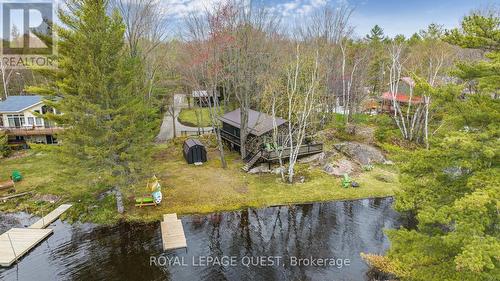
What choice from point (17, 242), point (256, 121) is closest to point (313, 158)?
point (256, 121)

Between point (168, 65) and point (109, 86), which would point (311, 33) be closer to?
point (168, 65)

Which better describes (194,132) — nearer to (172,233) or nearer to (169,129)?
(169,129)

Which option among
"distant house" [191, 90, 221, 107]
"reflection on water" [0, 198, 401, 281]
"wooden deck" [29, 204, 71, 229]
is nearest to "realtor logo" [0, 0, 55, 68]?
"wooden deck" [29, 204, 71, 229]

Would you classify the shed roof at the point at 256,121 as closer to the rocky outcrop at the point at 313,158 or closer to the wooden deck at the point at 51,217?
the rocky outcrop at the point at 313,158

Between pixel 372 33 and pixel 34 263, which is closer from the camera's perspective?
pixel 34 263

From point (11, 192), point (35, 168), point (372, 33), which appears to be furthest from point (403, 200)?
point (372, 33)

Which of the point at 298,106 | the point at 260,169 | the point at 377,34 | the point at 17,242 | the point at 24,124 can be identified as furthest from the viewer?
the point at 377,34
